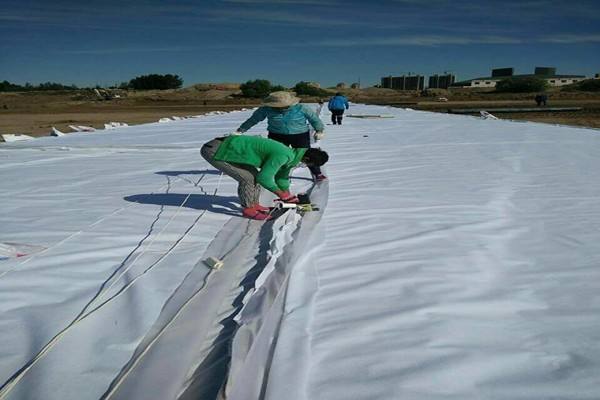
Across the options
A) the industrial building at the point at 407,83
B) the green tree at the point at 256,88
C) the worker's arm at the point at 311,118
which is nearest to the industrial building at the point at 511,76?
the industrial building at the point at 407,83

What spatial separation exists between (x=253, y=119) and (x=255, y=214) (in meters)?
0.78

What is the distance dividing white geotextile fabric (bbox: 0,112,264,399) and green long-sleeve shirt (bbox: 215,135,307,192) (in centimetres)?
30

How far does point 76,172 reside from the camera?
150 inches

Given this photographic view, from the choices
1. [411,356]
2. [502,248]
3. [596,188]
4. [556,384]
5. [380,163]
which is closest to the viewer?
[556,384]

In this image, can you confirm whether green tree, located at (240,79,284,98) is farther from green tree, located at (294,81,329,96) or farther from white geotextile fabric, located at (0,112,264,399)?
white geotextile fabric, located at (0,112,264,399)

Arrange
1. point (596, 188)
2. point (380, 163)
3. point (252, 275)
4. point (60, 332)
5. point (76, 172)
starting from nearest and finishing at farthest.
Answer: point (60, 332), point (252, 275), point (596, 188), point (76, 172), point (380, 163)

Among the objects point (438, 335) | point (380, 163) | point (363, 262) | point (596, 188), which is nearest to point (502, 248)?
point (363, 262)

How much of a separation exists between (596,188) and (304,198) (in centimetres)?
183

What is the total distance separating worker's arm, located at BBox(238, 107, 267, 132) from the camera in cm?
279

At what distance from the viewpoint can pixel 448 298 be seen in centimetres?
144

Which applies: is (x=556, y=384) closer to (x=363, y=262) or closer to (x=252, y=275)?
(x=363, y=262)

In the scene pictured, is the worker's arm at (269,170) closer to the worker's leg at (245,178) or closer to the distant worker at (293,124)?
the worker's leg at (245,178)

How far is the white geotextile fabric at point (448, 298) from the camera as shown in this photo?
105cm

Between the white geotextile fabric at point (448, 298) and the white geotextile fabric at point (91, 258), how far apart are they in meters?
0.45
